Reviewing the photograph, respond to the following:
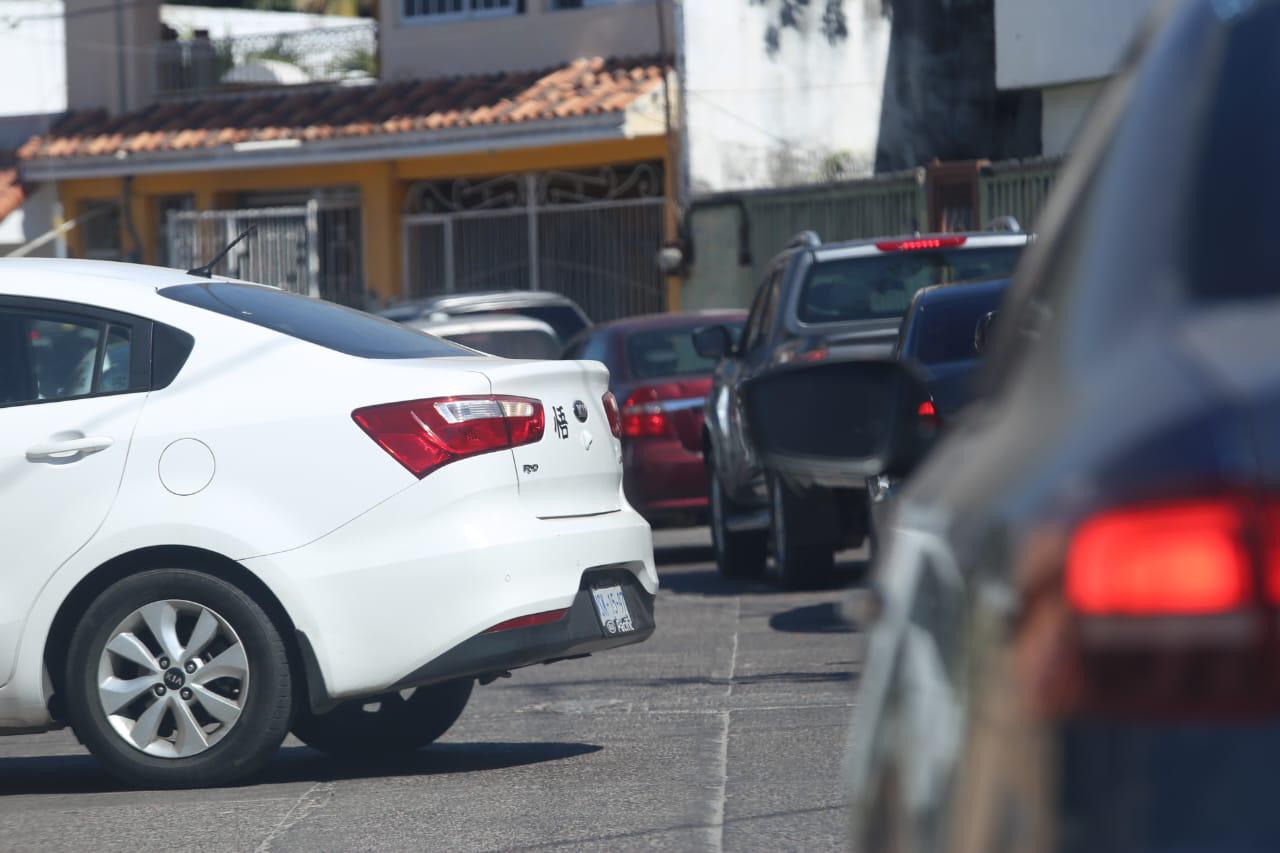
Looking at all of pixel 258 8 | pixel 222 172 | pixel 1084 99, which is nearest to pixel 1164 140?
pixel 1084 99

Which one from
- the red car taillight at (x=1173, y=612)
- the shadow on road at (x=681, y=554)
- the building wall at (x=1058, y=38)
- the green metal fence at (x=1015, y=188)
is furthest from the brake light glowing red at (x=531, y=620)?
the building wall at (x=1058, y=38)

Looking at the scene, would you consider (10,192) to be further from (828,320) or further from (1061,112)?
(828,320)

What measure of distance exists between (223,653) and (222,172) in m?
19.5

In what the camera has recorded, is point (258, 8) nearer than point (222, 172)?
No

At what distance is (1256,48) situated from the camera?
5.41 ft

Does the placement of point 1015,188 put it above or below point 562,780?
above

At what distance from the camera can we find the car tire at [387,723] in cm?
691

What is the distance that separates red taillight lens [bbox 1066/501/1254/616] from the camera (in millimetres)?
1341

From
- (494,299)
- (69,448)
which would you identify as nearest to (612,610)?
(69,448)

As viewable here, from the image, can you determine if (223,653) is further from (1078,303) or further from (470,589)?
(1078,303)

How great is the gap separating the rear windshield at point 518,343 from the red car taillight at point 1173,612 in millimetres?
13779

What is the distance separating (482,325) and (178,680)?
935 centimetres

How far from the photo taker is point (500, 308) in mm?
16688

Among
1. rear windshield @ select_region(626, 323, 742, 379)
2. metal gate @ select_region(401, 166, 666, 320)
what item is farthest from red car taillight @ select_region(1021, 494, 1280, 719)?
metal gate @ select_region(401, 166, 666, 320)
